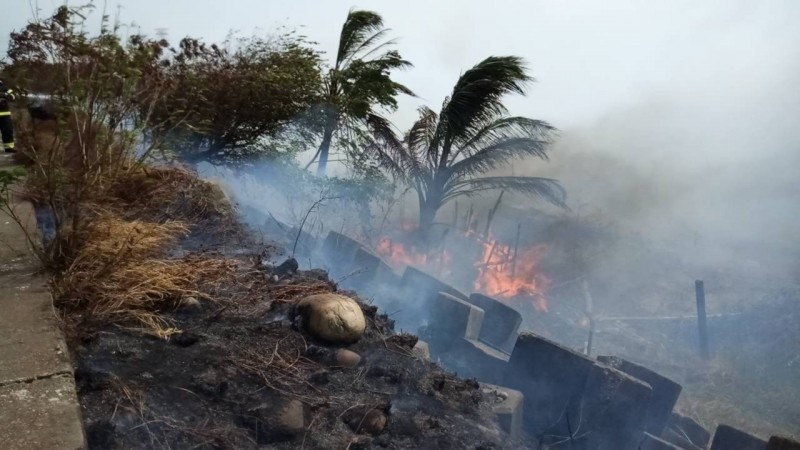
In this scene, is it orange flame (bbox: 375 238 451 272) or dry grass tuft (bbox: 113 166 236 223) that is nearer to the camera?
dry grass tuft (bbox: 113 166 236 223)


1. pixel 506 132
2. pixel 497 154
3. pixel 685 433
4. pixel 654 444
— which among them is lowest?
pixel 685 433

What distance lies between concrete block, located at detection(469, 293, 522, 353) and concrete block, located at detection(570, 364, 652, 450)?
319 centimetres

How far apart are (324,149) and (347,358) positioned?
28.5 ft

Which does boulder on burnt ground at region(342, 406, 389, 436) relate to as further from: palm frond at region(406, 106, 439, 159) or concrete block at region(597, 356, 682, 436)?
palm frond at region(406, 106, 439, 159)

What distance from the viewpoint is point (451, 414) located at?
4.09 m

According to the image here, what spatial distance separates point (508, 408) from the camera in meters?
4.79

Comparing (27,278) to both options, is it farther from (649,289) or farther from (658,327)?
(649,289)

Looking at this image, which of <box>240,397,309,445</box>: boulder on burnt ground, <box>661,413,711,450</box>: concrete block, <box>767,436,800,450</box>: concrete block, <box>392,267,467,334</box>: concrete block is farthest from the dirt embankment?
<box>661,413,711,450</box>: concrete block

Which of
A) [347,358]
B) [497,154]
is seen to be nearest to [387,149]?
[497,154]

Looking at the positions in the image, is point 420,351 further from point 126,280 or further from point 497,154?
point 497,154

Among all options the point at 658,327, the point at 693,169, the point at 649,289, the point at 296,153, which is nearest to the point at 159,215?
the point at 296,153

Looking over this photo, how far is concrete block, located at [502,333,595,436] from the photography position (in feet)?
18.4

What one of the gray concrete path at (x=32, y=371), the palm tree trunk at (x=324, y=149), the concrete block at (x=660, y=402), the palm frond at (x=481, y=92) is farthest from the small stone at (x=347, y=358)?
the palm tree trunk at (x=324, y=149)

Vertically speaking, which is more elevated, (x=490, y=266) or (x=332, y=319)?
(x=332, y=319)
